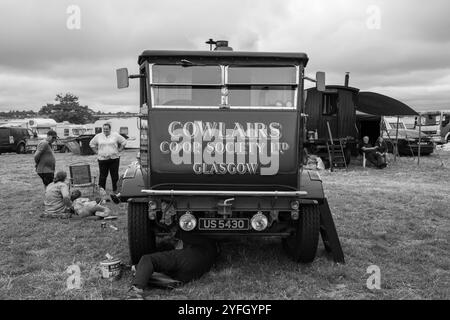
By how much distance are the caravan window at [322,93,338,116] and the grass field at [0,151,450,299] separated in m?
8.25

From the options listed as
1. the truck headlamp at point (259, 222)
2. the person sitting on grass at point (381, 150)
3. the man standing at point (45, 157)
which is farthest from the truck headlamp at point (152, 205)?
the person sitting on grass at point (381, 150)

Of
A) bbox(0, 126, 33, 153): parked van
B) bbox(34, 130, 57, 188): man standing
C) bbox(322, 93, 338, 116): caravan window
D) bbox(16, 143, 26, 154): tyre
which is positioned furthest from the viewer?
bbox(16, 143, 26, 154): tyre

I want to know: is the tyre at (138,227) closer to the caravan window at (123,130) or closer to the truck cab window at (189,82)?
Result: the truck cab window at (189,82)

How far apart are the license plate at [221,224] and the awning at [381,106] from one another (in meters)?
16.4

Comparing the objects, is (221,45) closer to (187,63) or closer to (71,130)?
(187,63)

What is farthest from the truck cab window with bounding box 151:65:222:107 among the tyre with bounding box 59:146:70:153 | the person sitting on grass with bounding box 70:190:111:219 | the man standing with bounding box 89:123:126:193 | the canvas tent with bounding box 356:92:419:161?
the tyre with bounding box 59:146:70:153

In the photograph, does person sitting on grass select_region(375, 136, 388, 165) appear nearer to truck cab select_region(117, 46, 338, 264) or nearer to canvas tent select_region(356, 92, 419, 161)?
canvas tent select_region(356, 92, 419, 161)

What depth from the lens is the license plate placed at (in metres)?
5.16

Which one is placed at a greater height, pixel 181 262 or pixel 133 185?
pixel 133 185

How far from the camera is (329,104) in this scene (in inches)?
722

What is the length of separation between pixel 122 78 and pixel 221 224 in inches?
80.4

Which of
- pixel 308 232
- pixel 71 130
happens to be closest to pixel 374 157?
pixel 308 232

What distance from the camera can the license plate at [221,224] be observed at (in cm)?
516
